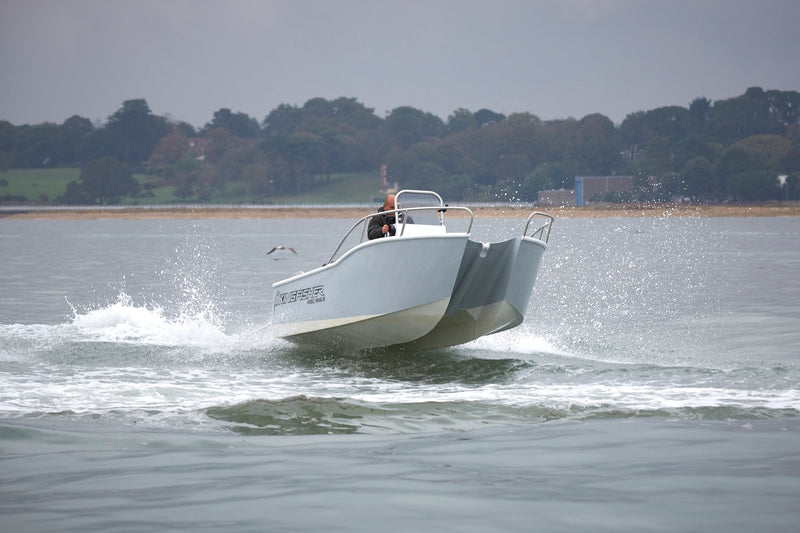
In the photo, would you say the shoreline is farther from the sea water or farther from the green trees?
the sea water

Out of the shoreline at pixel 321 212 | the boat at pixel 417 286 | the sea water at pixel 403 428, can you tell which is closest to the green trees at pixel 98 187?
the shoreline at pixel 321 212

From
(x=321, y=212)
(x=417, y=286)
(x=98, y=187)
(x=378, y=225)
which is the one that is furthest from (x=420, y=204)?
(x=98, y=187)

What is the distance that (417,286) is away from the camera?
12.0 meters

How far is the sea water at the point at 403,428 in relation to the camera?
20.4ft

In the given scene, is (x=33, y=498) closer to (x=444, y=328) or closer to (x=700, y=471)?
(x=700, y=471)

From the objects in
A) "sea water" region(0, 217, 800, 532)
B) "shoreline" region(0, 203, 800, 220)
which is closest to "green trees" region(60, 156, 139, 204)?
"shoreline" region(0, 203, 800, 220)

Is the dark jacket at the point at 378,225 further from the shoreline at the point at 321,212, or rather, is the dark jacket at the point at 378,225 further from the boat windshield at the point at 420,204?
the shoreline at the point at 321,212

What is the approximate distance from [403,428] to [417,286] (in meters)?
3.45

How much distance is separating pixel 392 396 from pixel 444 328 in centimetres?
271

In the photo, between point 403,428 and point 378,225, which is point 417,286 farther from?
point 403,428

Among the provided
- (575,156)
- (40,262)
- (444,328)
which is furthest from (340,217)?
(444,328)

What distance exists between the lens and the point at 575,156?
19275 cm

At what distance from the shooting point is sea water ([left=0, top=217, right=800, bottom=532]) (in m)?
6.22

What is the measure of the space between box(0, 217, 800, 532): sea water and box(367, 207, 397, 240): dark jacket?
621 mm
